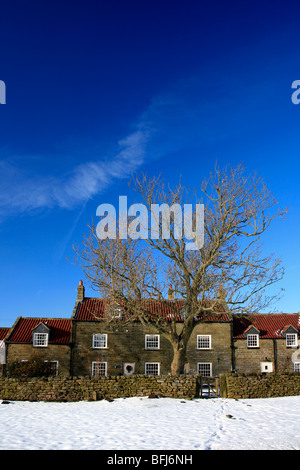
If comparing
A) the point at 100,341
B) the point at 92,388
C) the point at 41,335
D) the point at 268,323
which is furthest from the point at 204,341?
the point at 92,388

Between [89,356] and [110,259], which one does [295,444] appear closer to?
[110,259]

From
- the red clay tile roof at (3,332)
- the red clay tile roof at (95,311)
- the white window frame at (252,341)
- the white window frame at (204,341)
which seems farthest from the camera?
the red clay tile roof at (3,332)

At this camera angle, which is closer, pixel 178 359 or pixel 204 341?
pixel 178 359

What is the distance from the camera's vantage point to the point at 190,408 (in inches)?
796

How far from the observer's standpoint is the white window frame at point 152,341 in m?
39.8

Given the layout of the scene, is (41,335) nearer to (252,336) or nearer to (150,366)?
(150,366)

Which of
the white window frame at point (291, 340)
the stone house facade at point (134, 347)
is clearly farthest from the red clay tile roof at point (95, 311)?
the white window frame at point (291, 340)

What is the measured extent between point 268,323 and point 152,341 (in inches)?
521

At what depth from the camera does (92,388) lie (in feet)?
76.0

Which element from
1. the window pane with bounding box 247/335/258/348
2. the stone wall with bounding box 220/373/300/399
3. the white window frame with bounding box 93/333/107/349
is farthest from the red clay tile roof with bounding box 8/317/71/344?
the stone wall with bounding box 220/373/300/399

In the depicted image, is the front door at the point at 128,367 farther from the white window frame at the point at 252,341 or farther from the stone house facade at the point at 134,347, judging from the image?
the white window frame at the point at 252,341

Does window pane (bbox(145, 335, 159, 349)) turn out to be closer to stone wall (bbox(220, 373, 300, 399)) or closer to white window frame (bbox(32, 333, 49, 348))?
white window frame (bbox(32, 333, 49, 348))

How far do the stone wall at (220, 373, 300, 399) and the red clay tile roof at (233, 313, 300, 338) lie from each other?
1671cm
